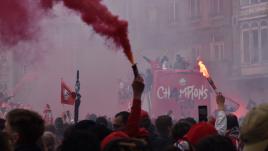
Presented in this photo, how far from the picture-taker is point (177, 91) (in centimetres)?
2425

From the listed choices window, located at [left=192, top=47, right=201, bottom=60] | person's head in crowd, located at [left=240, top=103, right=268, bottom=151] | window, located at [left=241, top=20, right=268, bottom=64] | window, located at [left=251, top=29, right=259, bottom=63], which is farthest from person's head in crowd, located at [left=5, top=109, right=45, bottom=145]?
window, located at [left=192, top=47, right=201, bottom=60]

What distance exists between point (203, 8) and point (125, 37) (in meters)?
33.5

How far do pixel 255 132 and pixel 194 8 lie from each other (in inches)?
1467

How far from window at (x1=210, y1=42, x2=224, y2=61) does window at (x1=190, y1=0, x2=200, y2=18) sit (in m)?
2.31

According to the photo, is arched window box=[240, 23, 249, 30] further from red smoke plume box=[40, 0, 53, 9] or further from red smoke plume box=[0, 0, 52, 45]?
red smoke plume box=[40, 0, 53, 9]

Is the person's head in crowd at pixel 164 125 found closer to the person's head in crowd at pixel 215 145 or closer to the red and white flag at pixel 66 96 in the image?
the person's head in crowd at pixel 215 145

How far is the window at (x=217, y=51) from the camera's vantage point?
38938mm

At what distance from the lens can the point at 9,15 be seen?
433 inches

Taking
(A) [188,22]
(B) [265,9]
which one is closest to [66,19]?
(A) [188,22]

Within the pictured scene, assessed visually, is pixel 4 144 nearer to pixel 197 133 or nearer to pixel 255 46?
pixel 197 133

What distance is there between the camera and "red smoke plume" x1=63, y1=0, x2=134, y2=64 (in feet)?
26.8

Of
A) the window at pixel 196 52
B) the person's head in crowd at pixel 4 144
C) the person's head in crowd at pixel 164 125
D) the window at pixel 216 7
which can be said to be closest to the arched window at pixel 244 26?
the window at pixel 216 7

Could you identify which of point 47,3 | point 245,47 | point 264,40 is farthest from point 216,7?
point 47,3

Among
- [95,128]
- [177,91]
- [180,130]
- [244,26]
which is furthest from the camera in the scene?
[244,26]
